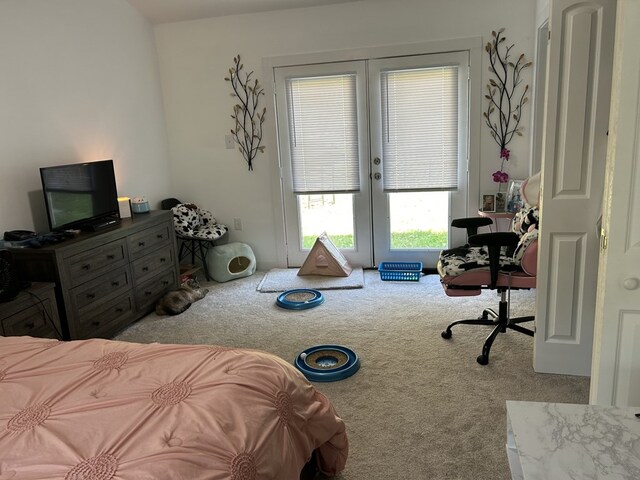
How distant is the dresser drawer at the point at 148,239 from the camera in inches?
141

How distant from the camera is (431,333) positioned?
320 cm

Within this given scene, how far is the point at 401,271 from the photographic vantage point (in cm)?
439

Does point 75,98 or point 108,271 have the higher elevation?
point 75,98

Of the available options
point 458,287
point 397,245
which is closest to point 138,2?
point 397,245

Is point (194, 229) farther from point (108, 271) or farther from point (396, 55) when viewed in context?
point (396, 55)

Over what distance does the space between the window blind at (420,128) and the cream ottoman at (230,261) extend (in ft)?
5.00

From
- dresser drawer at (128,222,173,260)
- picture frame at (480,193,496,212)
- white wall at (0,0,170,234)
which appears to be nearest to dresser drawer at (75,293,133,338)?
dresser drawer at (128,222,173,260)

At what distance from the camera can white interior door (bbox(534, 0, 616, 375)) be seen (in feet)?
7.12

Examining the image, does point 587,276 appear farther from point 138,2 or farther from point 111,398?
point 138,2

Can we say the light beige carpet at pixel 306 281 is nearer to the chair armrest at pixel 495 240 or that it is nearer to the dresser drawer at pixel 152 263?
the dresser drawer at pixel 152 263

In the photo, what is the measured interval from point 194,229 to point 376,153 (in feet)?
5.98

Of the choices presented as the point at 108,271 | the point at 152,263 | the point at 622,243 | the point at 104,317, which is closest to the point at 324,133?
the point at 152,263

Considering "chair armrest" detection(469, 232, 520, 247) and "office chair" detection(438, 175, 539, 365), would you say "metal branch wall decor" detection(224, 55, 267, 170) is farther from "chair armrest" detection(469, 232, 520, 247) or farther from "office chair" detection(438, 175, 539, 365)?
"chair armrest" detection(469, 232, 520, 247)

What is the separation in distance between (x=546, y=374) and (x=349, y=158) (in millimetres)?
2587
